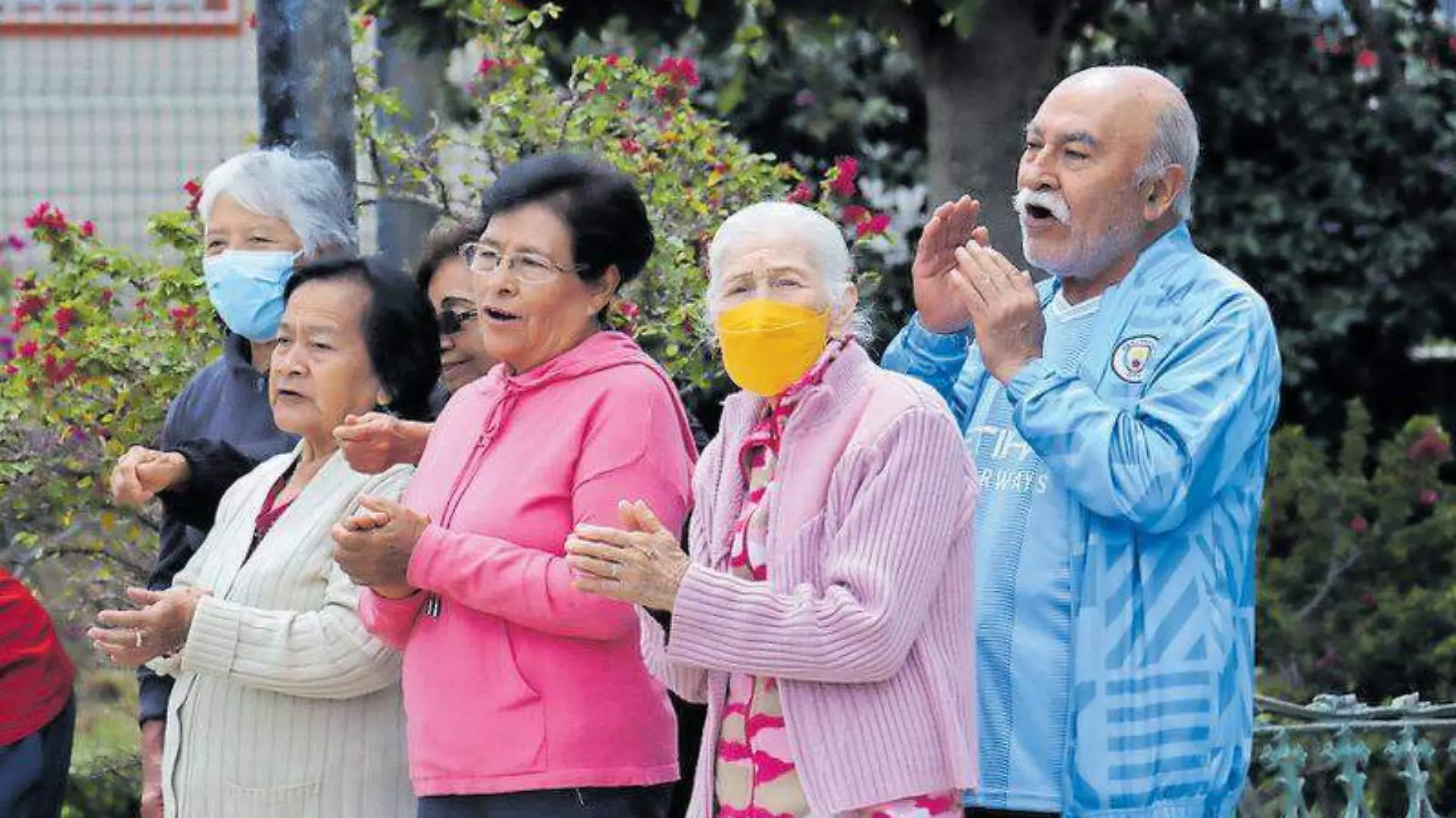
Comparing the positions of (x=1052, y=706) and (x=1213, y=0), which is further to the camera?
(x=1213, y=0)

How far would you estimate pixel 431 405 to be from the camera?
178 inches

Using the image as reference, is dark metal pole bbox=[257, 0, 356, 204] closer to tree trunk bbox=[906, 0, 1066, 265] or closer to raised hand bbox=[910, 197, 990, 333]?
raised hand bbox=[910, 197, 990, 333]

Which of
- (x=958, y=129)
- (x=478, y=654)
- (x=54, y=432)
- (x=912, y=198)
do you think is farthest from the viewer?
(x=912, y=198)

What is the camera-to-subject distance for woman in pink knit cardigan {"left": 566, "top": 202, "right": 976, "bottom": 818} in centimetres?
338

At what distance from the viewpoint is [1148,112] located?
3656 millimetres

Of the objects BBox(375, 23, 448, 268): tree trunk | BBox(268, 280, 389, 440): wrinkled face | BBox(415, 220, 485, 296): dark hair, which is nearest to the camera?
BBox(268, 280, 389, 440): wrinkled face

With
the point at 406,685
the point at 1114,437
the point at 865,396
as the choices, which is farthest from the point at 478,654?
the point at 1114,437

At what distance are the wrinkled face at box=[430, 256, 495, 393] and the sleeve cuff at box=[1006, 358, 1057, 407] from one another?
5.06 feet

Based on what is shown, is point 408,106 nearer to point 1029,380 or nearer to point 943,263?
point 943,263

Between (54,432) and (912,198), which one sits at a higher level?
(912,198)

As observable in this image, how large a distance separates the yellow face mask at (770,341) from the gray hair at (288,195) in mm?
1420

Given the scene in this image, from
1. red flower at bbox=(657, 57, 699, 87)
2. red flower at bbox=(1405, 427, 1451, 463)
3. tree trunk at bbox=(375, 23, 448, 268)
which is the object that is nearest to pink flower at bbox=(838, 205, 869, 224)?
red flower at bbox=(657, 57, 699, 87)

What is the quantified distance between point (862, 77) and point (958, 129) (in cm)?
206

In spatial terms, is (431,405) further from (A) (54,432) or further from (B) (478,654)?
(A) (54,432)
